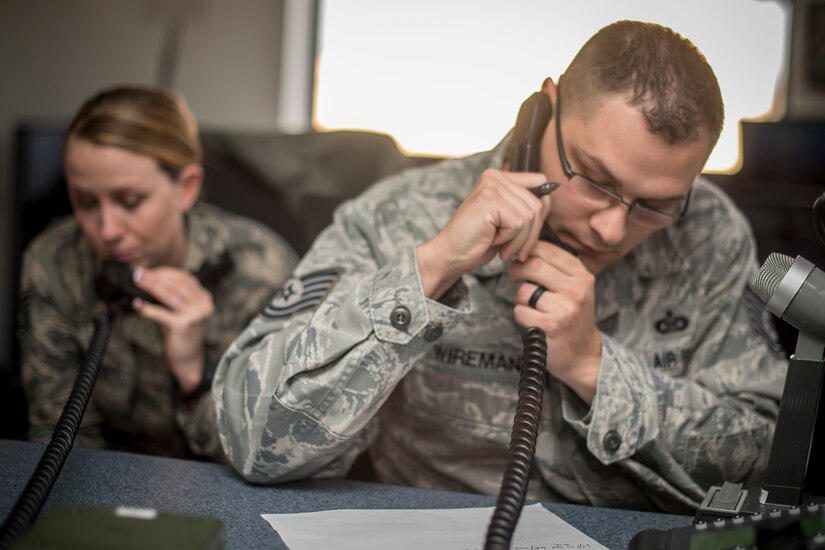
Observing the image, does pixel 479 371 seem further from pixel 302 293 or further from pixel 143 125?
pixel 143 125

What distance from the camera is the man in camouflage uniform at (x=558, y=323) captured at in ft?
3.17

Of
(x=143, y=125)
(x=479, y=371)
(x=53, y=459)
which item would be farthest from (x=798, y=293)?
(x=143, y=125)

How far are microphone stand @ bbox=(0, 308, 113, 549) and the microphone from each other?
0.63 meters

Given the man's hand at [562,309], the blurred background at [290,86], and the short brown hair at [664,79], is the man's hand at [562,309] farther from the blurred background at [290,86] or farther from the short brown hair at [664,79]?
the blurred background at [290,86]

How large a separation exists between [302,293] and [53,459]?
0.36 meters

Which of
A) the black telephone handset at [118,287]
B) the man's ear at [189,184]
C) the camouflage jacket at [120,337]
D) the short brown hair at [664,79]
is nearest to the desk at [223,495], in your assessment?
the short brown hair at [664,79]

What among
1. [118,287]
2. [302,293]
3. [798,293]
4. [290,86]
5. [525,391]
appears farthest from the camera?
[290,86]

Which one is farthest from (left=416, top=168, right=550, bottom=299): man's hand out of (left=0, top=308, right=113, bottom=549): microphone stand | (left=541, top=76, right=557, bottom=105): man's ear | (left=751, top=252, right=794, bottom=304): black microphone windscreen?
(left=0, top=308, right=113, bottom=549): microphone stand

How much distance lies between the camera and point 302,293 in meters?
1.09

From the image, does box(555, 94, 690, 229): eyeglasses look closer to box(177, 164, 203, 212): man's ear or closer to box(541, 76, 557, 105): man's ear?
box(541, 76, 557, 105): man's ear

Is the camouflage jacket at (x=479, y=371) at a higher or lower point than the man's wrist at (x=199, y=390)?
higher

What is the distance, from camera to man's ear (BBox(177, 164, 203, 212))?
5.74 ft

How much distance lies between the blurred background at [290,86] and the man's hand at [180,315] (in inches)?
11.8

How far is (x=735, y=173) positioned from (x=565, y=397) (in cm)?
103
